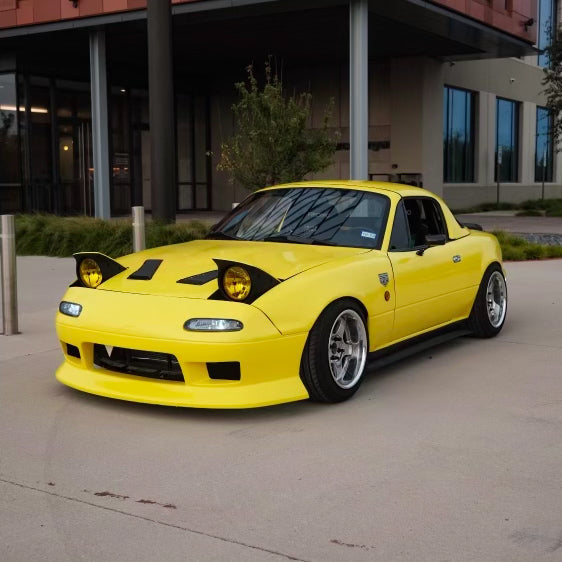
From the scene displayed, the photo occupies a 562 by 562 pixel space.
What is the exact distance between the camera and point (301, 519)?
11.2 feet

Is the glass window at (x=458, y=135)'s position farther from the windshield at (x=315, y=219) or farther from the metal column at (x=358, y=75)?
the windshield at (x=315, y=219)

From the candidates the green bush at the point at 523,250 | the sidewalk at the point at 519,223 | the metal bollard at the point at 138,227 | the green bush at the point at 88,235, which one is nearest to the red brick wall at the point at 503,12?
the sidewalk at the point at 519,223

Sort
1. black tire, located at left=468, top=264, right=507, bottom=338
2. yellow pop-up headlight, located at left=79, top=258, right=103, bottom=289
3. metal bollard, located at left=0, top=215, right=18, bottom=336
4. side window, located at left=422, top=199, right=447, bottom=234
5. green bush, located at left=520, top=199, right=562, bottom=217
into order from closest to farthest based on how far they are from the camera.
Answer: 1. yellow pop-up headlight, located at left=79, top=258, right=103, bottom=289
2. side window, located at left=422, top=199, right=447, bottom=234
3. black tire, located at left=468, top=264, right=507, bottom=338
4. metal bollard, located at left=0, top=215, right=18, bottom=336
5. green bush, located at left=520, top=199, right=562, bottom=217

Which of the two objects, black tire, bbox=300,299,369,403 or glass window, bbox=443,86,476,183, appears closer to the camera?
black tire, bbox=300,299,369,403

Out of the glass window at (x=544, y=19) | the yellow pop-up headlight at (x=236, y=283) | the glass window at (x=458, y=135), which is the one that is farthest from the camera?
the glass window at (x=544, y=19)

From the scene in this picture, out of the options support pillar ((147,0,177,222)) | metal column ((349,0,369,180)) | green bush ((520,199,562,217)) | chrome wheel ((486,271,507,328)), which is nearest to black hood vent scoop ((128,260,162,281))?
chrome wheel ((486,271,507,328))

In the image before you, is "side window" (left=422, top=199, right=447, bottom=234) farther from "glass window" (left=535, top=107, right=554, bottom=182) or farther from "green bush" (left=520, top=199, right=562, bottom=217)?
"glass window" (left=535, top=107, right=554, bottom=182)

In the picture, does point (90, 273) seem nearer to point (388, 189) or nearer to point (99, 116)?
point (388, 189)

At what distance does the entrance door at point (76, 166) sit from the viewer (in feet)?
76.7

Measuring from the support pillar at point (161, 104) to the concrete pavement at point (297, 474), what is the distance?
7870 mm

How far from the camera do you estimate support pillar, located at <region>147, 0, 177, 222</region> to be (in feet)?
42.2

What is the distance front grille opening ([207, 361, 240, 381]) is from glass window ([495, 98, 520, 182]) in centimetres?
2801

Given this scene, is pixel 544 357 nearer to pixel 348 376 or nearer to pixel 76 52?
pixel 348 376

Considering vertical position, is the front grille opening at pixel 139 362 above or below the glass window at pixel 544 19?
below
